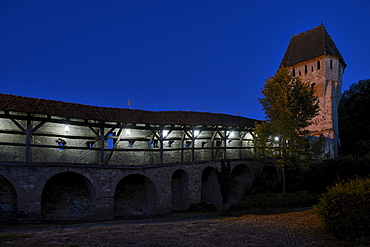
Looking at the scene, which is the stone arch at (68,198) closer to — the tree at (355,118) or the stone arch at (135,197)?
the stone arch at (135,197)

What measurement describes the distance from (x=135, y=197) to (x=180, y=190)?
3.30 m

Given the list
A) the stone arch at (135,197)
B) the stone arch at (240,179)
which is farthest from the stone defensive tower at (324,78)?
the stone arch at (135,197)

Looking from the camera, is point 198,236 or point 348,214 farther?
point 198,236

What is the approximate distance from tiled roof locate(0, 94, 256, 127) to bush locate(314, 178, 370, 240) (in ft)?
39.0

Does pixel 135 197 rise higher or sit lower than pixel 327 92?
lower

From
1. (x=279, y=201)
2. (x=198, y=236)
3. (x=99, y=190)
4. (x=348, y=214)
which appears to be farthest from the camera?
(x=279, y=201)

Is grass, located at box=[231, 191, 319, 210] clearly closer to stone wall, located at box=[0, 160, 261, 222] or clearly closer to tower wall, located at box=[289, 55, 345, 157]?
stone wall, located at box=[0, 160, 261, 222]

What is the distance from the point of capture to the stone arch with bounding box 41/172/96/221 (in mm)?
15055

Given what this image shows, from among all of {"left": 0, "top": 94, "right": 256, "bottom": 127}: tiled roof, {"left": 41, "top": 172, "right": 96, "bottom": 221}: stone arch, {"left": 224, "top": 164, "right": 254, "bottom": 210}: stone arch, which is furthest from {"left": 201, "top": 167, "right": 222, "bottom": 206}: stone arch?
{"left": 41, "top": 172, "right": 96, "bottom": 221}: stone arch

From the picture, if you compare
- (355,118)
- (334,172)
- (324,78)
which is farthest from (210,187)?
(355,118)

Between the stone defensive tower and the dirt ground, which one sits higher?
the stone defensive tower

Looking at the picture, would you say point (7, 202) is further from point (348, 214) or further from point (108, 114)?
Result: point (348, 214)

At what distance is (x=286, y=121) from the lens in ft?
→ 58.9

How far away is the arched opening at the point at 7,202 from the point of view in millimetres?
13273
